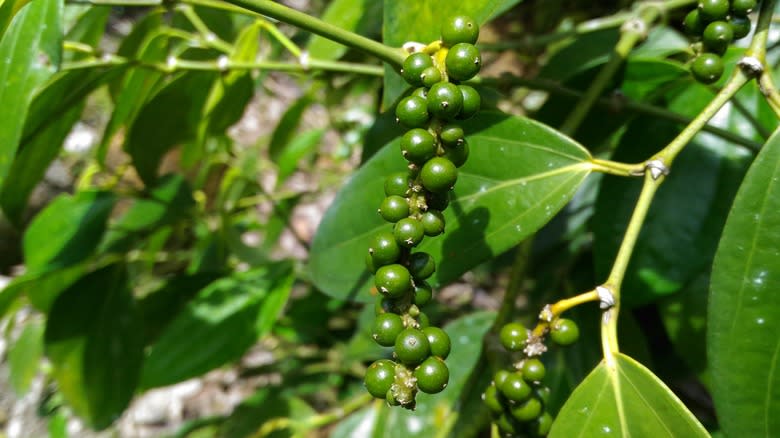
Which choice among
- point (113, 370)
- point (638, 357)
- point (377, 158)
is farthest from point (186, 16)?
point (638, 357)

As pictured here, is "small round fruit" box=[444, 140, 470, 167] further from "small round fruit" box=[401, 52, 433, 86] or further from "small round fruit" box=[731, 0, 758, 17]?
"small round fruit" box=[731, 0, 758, 17]

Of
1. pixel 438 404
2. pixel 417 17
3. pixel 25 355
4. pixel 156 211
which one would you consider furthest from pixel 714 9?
pixel 25 355

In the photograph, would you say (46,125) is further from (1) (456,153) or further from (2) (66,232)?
(1) (456,153)

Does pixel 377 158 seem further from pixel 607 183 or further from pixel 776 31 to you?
pixel 776 31

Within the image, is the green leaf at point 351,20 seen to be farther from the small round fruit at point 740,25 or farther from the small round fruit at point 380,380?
the small round fruit at point 380,380

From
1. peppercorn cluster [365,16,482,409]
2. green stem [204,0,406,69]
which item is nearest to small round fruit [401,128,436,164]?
peppercorn cluster [365,16,482,409]

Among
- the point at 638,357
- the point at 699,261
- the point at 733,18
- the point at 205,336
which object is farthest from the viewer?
the point at 205,336
